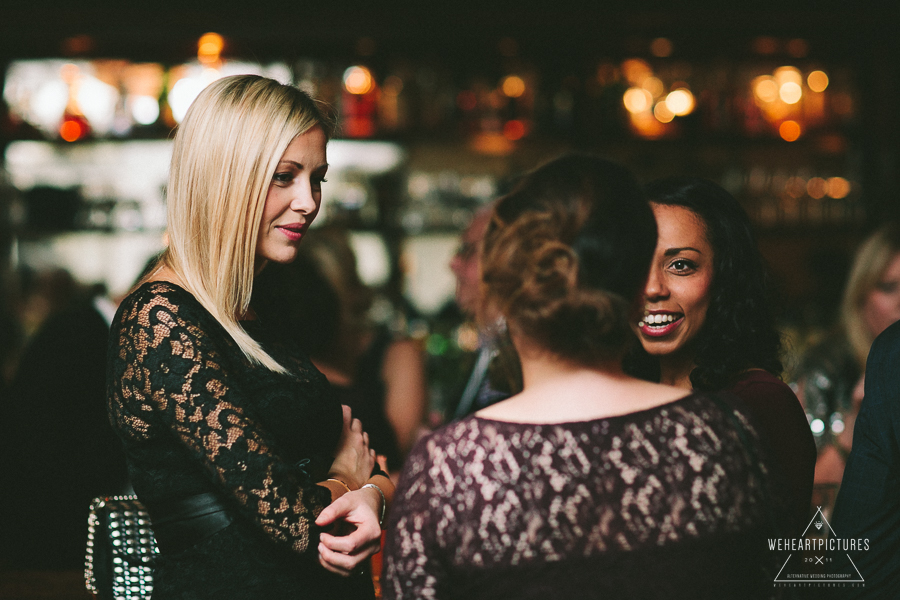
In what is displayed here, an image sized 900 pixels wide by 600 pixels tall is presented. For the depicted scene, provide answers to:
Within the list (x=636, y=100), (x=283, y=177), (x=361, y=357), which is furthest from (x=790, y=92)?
(x=283, y=177)

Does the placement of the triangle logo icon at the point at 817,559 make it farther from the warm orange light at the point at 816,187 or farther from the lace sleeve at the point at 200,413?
the warm orange light at the point at 816,187

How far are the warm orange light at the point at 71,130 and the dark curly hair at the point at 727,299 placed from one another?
3.65 metres

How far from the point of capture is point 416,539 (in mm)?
967

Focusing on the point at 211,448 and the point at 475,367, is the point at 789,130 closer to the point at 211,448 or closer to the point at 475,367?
the point at 475,367

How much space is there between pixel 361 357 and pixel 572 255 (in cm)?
214

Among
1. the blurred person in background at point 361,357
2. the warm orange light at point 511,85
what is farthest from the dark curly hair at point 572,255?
the warm orange light at point 511,85

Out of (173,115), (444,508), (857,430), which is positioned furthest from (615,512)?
(173,115)

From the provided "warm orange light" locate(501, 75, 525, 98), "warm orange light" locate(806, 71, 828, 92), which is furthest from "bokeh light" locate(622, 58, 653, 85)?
"warm orange light" locate(806, 71, 828, 92)

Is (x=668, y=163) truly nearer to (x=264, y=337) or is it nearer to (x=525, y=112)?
(x=525, y=112)

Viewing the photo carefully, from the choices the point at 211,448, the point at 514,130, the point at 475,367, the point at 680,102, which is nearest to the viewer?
the point at 211,448

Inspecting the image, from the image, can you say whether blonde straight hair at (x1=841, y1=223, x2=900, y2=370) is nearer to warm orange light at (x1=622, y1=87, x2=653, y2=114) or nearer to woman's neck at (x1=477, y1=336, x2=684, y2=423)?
warm orange light at (x1=622, y1=87, x2=653, y2=114)

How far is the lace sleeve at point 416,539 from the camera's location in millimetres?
967

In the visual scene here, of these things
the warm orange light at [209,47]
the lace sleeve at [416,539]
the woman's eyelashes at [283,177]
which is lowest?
the lace sleeve at [416,539]

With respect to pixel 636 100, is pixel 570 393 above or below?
below
